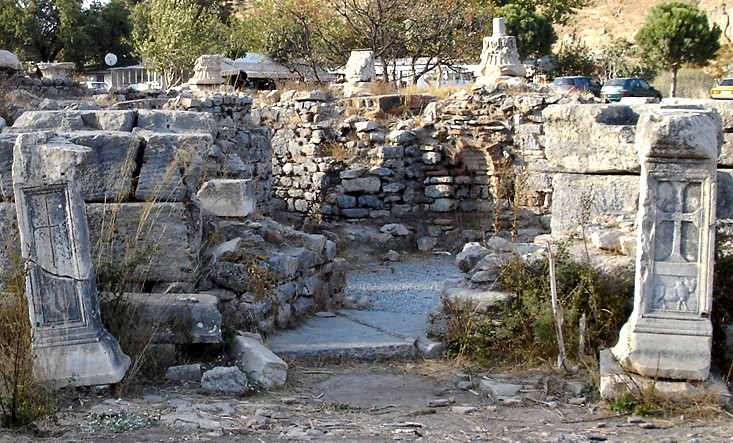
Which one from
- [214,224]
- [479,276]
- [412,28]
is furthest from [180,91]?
[479,276]

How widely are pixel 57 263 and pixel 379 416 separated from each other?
6.31 feet

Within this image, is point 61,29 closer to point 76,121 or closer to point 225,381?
point 76,121

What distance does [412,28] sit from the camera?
24.4m

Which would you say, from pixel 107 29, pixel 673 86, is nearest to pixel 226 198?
pixel 673 86

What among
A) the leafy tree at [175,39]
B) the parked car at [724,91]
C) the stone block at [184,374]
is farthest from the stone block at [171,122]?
the parked car at [724,91]

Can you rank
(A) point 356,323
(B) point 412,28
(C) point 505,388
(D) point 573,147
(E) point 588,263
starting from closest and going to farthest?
(C) point 505,388 < (E) point 588,263 < (D) point 573,147 < (A) point 356,323 < (B) point 412,28

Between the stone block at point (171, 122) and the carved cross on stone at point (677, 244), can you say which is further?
the stone block at point (171, 122)

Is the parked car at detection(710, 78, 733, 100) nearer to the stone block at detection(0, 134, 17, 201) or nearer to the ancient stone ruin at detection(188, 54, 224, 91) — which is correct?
the ancient stone ruin at detection(188, 54, 224, 91)

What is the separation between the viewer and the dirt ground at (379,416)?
447cm

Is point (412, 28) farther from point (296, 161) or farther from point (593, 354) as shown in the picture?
point (593, 354)

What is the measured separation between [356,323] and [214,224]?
1359 mm

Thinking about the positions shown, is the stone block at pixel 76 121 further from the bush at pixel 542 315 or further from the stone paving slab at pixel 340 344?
the bush at pixel 542 315

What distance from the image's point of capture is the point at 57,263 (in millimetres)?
4992

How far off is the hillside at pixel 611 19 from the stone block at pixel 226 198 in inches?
1881
